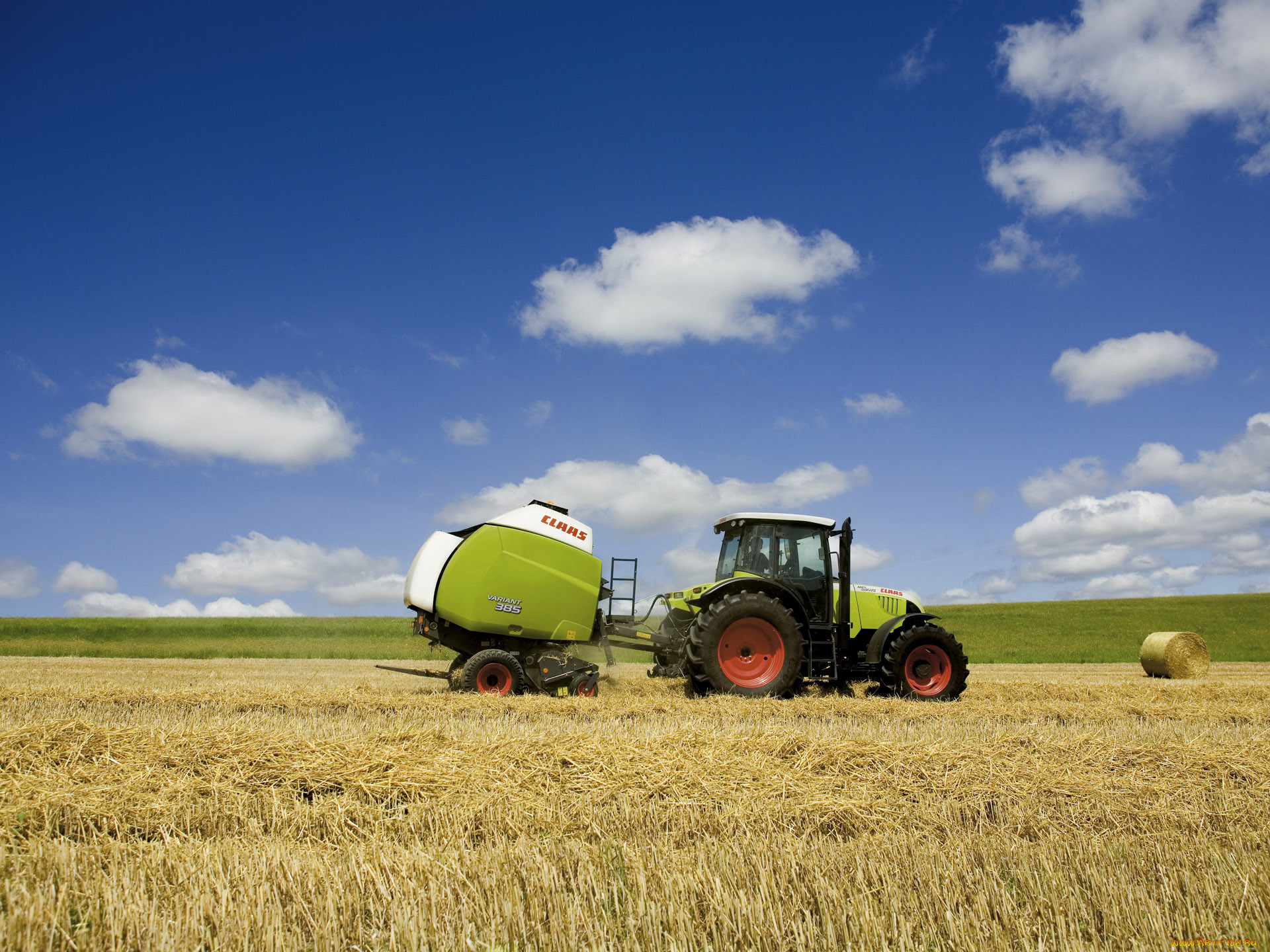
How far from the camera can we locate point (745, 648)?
29.0 feet

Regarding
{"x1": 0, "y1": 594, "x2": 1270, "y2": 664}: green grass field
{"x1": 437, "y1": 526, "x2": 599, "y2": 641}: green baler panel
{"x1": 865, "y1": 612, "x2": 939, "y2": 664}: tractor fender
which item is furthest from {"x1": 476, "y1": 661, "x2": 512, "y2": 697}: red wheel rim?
{"x1": 0, "y1": 594, "x2": 1270, "y2": 664}: green grass field

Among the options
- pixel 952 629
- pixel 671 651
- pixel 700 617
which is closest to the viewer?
pixel 700 617

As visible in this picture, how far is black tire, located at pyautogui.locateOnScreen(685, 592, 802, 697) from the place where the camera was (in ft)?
28.2

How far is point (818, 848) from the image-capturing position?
337cm

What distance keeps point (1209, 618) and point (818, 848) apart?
34824 mm

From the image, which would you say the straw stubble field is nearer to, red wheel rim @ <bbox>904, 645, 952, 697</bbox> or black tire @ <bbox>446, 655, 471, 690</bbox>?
black tire @ <bbox>446, 655, 471, 690</bbox>

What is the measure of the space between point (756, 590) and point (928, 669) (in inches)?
93.6

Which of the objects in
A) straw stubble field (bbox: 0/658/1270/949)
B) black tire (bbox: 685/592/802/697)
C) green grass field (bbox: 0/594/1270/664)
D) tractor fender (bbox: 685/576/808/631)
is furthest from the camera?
green grass field (bbox: 0/594/1270/664)

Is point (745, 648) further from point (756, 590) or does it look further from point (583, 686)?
point (583, 686)

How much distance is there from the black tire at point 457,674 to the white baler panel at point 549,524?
1.65 metres

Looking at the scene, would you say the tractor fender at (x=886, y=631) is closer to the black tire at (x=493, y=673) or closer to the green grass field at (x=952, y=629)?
the black tire at (x=493, y=673)

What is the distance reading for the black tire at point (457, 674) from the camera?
8.88 meters

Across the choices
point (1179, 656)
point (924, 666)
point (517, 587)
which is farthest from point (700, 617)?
point (1179, 656)

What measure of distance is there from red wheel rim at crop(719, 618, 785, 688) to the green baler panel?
1.75m
